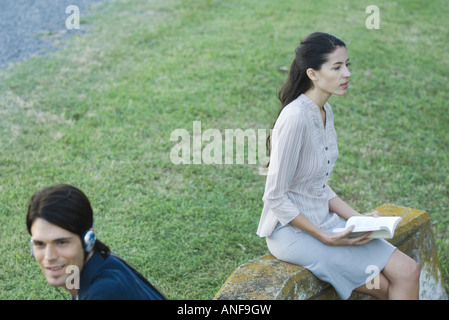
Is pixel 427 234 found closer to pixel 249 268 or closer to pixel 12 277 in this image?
pixel 249 268

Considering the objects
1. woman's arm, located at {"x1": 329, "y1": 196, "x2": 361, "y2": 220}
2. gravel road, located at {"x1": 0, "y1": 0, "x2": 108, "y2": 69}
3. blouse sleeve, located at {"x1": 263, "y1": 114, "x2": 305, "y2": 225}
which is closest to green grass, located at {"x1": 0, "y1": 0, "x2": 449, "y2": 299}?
gravel road, located at {"x1": 0, "y1": 0, "x2": 108, "y2": 69}

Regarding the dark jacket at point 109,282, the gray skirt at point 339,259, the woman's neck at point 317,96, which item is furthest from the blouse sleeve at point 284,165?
the dark jacket at point 109,282

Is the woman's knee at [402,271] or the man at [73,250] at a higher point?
the man at [73,250]

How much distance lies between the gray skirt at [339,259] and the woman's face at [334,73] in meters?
0.92

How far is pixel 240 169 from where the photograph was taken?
5.80 meters

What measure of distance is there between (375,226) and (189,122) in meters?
3.67

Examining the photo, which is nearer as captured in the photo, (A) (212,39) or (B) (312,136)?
(B) (312,136)

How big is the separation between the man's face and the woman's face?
1792 millimetres

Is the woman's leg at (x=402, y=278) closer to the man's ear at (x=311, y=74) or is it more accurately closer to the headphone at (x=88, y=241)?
the man's ear at (x=311, y=74)

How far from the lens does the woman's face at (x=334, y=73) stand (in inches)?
135

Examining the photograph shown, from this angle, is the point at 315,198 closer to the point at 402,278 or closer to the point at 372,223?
the point at 372,223

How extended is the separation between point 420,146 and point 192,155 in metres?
2.74
